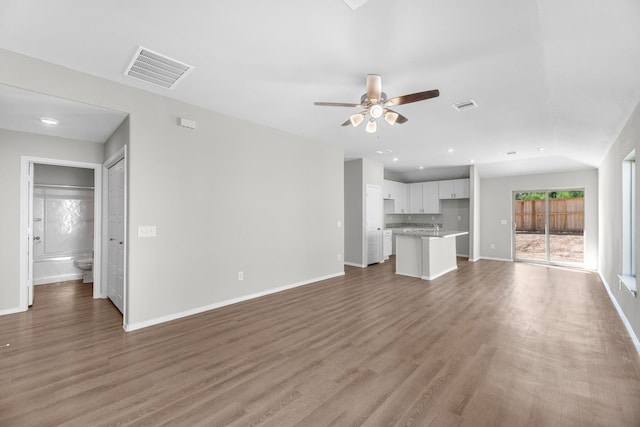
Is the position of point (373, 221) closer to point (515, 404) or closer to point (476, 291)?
point (476, 291)

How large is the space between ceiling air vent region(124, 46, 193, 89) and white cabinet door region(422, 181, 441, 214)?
25.4 ft

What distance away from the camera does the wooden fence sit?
7210 mm

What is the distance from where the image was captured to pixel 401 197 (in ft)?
29.9

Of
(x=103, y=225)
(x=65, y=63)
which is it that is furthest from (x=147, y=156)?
(x=103, y=225)

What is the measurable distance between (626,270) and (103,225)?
7.31 metres

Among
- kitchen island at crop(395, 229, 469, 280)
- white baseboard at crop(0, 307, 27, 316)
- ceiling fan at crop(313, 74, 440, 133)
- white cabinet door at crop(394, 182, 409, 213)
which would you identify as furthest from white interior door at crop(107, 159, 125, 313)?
white cabinet door at crop(394, 182, 409, 213)

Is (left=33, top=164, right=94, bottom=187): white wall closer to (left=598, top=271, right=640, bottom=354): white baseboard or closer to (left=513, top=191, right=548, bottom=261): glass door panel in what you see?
(left=598, top=271, right=640, bottom=354): white baseboard

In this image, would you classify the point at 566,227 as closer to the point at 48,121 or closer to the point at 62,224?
the point at 48,121

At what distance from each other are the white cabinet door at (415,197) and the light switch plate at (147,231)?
7768mm

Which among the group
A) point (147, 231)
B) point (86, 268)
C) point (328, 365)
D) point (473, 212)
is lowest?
point (328, 365)

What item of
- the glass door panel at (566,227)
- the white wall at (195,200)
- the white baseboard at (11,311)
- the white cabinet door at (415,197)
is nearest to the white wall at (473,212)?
the white cabinet door at (415,197)

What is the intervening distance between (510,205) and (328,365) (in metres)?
7.75

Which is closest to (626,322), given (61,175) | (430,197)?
(430,197)

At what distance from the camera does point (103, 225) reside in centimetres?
445
